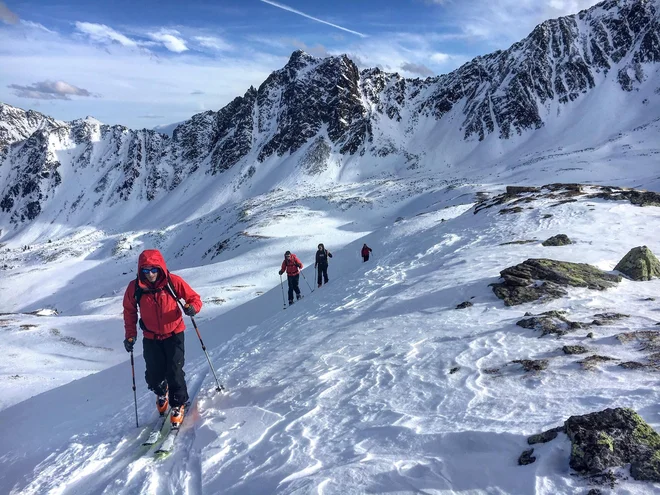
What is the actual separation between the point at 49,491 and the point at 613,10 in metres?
161

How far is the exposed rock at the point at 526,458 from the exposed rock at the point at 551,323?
392 cm

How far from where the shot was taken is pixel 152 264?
6887mm

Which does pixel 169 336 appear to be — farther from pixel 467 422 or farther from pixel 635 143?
pixel 635 143

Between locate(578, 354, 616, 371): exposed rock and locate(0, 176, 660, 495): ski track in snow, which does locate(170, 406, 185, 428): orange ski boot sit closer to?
locate(0, 176, 660, 495): ski track in snow

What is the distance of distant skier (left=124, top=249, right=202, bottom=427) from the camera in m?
7.01

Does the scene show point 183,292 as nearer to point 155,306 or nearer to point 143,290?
point 155,306

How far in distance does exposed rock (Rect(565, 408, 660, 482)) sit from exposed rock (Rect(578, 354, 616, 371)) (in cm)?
205

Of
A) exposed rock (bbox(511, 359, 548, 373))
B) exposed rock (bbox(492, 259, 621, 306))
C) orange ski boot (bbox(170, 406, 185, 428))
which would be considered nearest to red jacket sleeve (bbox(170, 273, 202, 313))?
orange ski boot (bbox(170, 406, 185, 428))

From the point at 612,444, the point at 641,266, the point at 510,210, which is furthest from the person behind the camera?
the point at 510,210

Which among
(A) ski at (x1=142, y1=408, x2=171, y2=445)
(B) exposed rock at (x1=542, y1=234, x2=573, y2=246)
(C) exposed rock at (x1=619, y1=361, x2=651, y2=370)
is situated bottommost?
(A) ski at (x1=142, y1=408, x2=171, y2=445)

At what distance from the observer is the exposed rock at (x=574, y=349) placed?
6.58 meters

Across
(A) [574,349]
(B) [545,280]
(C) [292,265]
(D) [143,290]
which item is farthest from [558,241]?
(D) [143,290]

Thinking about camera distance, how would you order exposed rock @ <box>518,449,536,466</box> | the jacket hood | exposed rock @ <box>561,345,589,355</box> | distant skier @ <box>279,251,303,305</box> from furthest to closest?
1. distant skier @ <box>279,251,303,305</box>
2. the jacket hood
3. exposed rock @ <box>561,345,589,355</box>
4. exposed rock @ <box>518,449,536,466</box>

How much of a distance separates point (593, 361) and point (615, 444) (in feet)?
8.79
